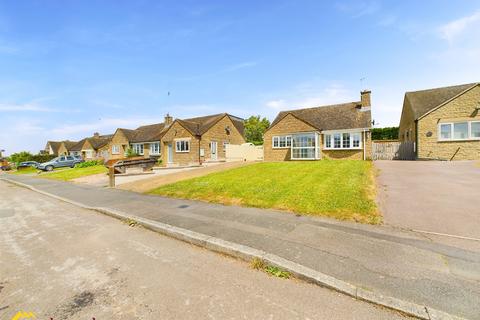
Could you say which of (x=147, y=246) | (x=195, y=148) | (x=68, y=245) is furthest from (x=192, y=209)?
(x=195, y=148)

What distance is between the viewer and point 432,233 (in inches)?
189

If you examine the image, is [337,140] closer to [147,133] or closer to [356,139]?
[356,139]

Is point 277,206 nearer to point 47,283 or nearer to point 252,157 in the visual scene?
point 47,283

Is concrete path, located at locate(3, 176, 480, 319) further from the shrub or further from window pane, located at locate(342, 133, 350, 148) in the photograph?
the shrub

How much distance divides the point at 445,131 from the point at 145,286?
24686 millimetres

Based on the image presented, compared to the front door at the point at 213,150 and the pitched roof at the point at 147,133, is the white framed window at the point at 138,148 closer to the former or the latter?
the pitched roof at the point at 147,133

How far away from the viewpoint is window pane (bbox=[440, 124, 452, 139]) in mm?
18442

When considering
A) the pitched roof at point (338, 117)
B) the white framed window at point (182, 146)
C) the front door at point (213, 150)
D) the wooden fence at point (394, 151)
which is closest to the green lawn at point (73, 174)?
the white framed window at point (182, 146)

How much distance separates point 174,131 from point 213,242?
82.0 ft

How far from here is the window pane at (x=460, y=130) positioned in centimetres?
1792

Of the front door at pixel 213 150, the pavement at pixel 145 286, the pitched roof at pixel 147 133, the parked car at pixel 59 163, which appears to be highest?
the pitched roof at pixel 147 133

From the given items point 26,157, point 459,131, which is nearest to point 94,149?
point 26,157

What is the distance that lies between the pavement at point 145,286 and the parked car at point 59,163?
109 feet

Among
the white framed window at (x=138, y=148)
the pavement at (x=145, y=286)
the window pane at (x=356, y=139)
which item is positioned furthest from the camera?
the white framed window at (x=138, y=148)
